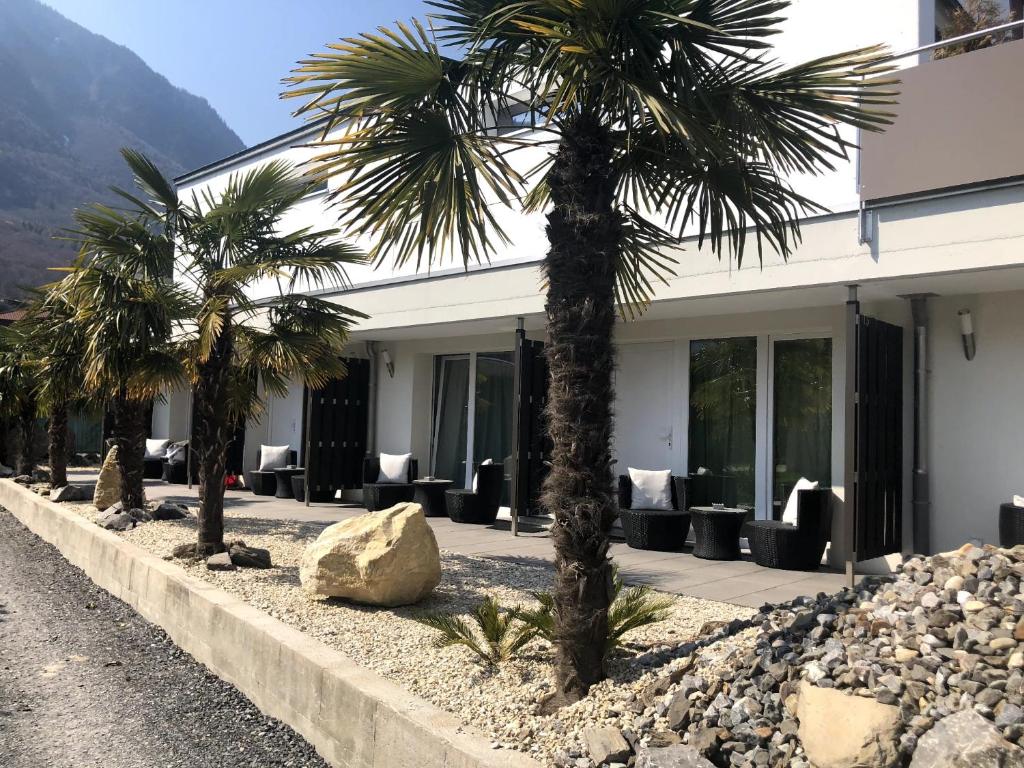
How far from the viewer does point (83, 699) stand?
4816mm

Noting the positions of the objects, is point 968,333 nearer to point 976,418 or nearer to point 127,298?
point 976,418

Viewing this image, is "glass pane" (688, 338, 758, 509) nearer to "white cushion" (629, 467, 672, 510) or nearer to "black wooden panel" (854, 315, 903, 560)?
"white cushion" (629, 467, 672, 510)

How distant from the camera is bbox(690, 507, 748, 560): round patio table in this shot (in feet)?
27.9

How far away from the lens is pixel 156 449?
62.6 feet

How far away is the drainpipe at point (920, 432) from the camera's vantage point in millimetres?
7812

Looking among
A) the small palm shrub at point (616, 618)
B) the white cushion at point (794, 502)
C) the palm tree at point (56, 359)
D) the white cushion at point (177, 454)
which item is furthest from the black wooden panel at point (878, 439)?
the white cushion at point (177, 454)

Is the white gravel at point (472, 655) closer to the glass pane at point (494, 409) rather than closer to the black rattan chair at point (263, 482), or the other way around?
the glass pane at point (494, 409)

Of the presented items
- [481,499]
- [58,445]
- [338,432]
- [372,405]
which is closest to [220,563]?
[481,499]

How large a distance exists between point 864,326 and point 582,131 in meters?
4.47

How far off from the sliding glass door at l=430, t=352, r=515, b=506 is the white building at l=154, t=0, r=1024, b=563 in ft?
3.77

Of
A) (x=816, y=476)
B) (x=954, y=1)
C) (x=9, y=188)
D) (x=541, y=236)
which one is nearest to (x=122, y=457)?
(x=541, y=236)

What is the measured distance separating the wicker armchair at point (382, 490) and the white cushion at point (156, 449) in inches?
315

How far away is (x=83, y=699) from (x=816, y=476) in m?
7.26

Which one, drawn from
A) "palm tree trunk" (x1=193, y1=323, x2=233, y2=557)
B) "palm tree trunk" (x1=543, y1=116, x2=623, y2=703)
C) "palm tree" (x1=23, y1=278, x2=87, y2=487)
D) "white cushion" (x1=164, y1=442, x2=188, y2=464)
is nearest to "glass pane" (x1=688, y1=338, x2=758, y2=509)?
"palm tree trunk" (x1=193, y1=323, x2=233, y2=557)
